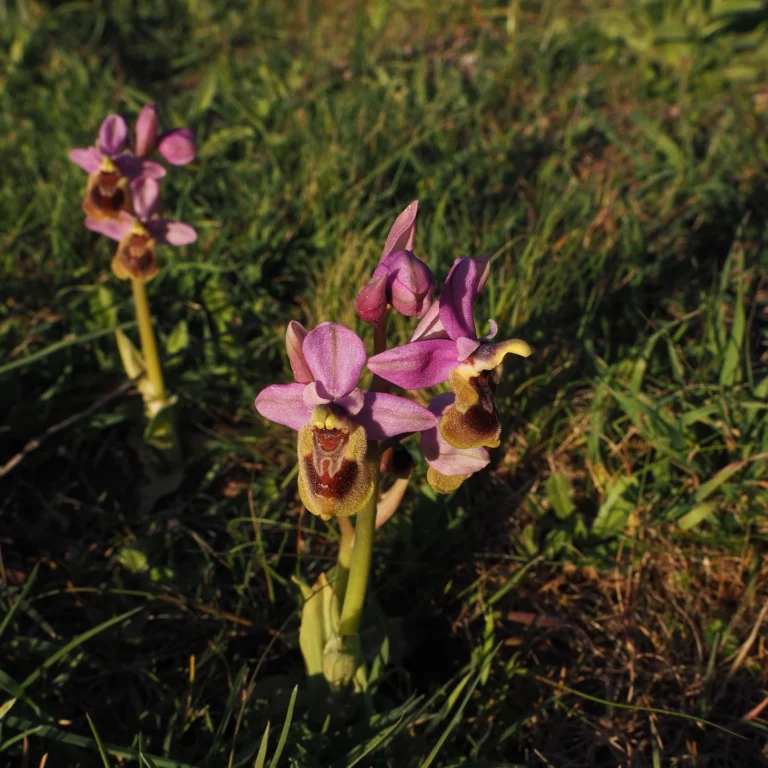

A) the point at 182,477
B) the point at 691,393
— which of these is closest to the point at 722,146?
the point at 691,393

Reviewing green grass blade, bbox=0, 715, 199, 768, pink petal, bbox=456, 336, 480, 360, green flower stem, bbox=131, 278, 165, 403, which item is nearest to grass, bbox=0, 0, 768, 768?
green grass blade, bbox=0, 715, 199, 768

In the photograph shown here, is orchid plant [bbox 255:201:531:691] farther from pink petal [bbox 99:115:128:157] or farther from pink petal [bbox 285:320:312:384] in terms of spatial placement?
pink petal [bbox 99:115:128:157]

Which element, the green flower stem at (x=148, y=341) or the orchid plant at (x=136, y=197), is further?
the green flower stem at (x=148, y=341)

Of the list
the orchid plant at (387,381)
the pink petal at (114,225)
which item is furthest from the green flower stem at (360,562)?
the pink petal at (114,225)

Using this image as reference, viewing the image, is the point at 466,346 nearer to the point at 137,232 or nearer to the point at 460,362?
the point at 460,362

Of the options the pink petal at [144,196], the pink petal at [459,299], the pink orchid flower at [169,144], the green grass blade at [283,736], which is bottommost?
the green grass blade at [283,736]

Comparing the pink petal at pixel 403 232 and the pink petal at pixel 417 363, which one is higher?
the pink petal at pixel 403 232

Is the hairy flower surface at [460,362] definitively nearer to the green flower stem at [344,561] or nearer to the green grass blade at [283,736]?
the green flower stem at [344,561]
